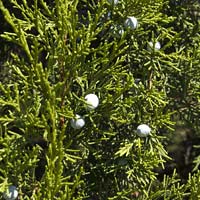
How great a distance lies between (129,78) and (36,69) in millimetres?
254

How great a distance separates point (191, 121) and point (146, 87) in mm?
316

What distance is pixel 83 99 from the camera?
4.59 ft

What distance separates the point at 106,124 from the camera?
178cm

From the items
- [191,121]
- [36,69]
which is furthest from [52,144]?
[191,121]

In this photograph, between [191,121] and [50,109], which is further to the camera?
[191,121]

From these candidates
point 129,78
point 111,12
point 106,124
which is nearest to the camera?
point 129,78

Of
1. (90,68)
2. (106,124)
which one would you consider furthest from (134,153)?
(90,68)

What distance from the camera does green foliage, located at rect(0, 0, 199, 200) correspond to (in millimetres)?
1314

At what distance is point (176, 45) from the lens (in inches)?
74.4

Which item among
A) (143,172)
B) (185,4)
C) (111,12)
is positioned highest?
(185,4)

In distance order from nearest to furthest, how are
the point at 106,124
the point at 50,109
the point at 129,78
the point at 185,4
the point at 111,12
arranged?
the point at 50,109 < the point at 129,78 < the point at 111,12 < the point at 106,124 < the point at 185,4

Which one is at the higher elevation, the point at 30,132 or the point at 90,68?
the point at 90,68

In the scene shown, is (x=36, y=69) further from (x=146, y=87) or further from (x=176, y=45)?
(x=176, y=45)

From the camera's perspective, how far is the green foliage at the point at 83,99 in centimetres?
131
